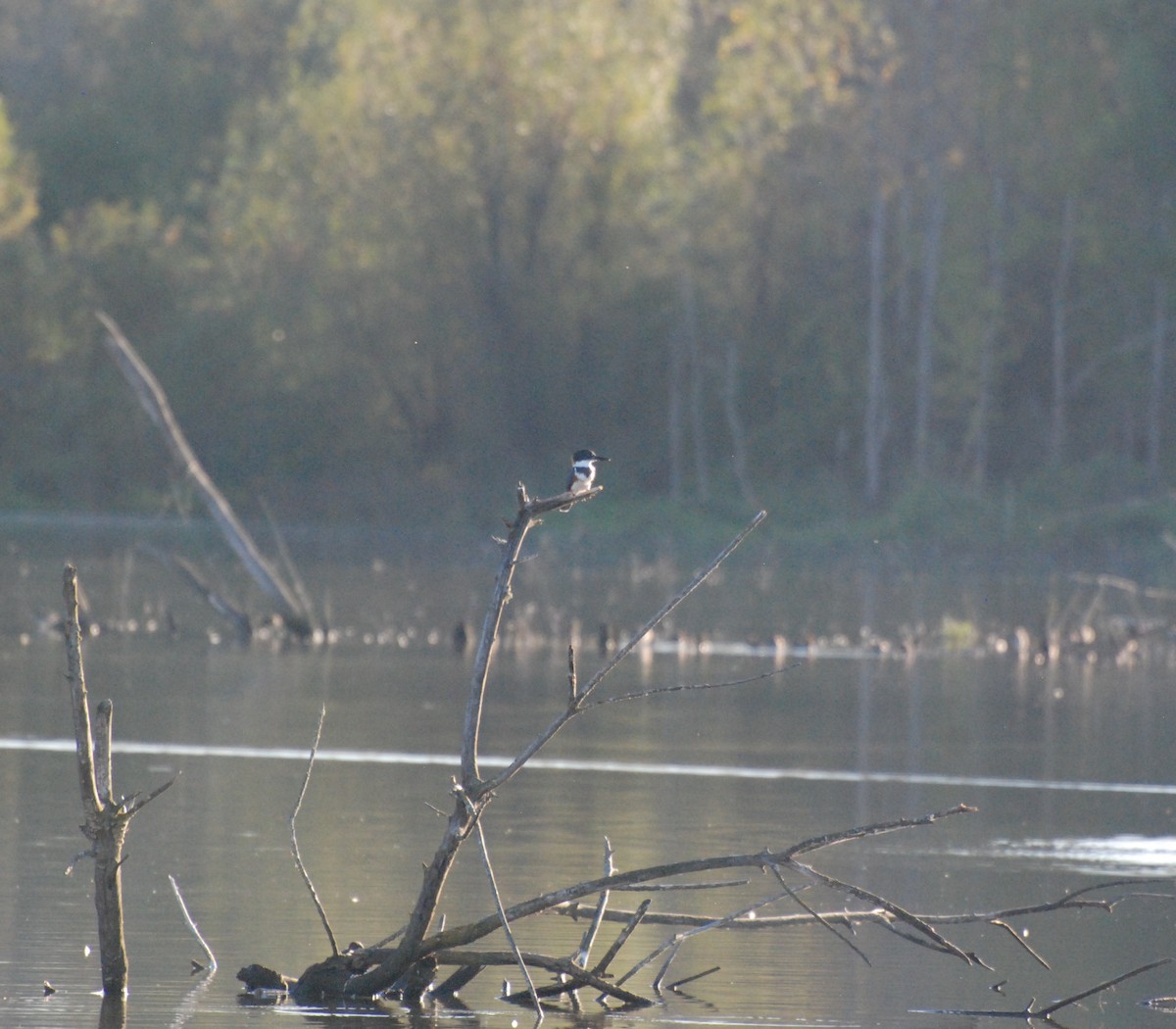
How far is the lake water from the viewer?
8.95m

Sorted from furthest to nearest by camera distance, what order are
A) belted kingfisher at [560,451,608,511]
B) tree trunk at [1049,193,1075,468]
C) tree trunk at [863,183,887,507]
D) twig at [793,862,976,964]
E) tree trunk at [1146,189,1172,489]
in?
1. tree trunk at [863,183,887,507]
2. tree trunk at [1049,193,1075,468]
3. tree trunk at [1146,189,1172,489]
4. belted kingfisher at [560,451,608,511]
5. twig at [793,862,976,964]

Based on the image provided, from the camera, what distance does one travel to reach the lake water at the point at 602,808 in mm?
8945

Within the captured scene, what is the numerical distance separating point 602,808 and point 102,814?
5432 mm

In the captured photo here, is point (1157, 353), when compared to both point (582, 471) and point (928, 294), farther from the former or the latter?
point (582, 471)

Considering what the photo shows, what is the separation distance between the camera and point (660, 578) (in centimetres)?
3338

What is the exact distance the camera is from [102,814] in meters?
8.16

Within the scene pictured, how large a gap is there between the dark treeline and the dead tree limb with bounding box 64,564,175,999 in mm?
34827

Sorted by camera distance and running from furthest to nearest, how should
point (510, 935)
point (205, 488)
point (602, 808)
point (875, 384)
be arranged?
point (875, 384) → point (205, 488) → point (602, 808) → point (510, 935)

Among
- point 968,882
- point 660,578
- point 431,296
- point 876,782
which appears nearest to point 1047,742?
point 876,782

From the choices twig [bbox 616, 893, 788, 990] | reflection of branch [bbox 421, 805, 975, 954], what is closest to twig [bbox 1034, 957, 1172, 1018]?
reflection of branch [bbox 421, 805, 975, 954]

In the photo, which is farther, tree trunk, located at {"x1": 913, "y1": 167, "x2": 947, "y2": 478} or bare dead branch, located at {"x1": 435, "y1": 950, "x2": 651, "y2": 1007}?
tree trunk, located at {"x1": 913, "y1": 167, "x2": 947, "y2": 478}

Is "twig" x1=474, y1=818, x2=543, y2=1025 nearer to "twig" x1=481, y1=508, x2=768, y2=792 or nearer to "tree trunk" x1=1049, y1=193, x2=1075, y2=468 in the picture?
"twig" x1=481, y1=508, x2=768, y2=792

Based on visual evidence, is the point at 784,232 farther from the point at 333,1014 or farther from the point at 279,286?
the point at 333,1014

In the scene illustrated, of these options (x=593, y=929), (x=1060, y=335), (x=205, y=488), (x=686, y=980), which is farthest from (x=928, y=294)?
(x=593, y=929)
